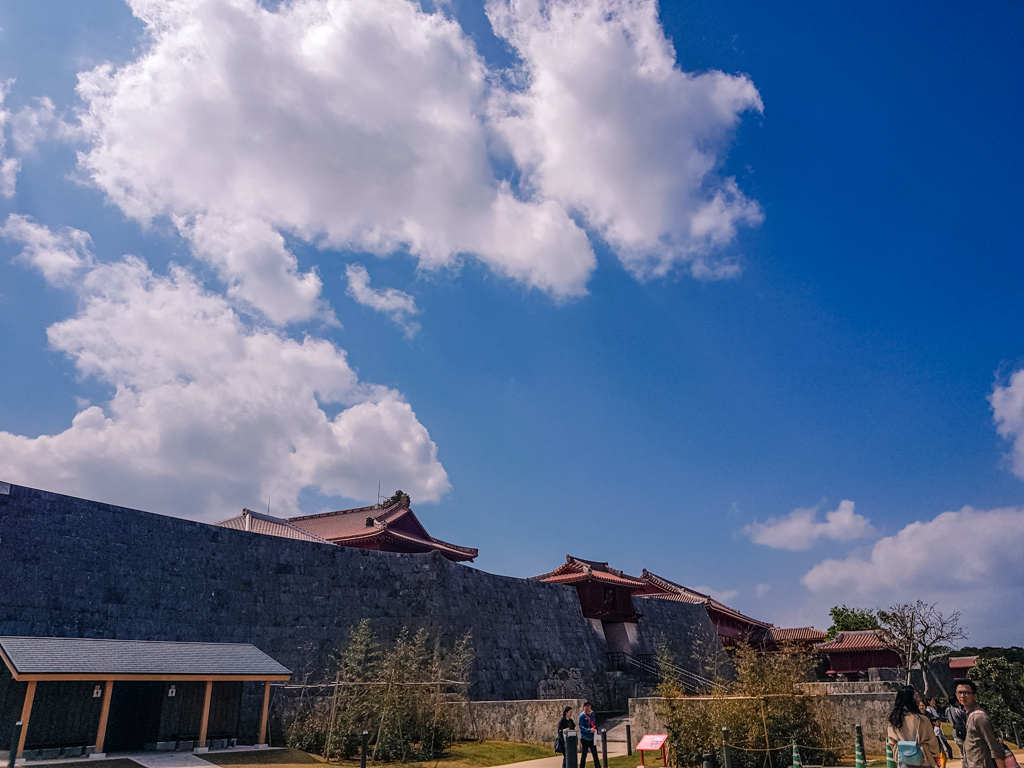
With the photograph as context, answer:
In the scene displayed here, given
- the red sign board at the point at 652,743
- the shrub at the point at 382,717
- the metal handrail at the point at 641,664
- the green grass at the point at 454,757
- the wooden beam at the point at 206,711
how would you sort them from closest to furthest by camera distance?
the red sign board at the point at 652,743 → the green grass at the point at 454,757 → the wooden beam at the point at 206,711 → the shrub at the point at 382,717 → the metal handrail at the point at 641,664

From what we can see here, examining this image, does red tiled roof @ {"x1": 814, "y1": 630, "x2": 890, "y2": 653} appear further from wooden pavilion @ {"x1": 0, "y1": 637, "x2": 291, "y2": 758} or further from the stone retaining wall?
wooden pavilion @ {"x1": 0, "y1": 637, "x2": 291, "y2": 758}

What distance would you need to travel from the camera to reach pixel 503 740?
1703 centimetres

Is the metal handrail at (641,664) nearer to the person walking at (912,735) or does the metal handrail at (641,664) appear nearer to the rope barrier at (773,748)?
the rope barrier at (773,748)

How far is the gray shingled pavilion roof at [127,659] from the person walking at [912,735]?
12.7m

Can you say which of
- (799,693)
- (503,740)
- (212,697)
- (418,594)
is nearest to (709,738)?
(799,693)

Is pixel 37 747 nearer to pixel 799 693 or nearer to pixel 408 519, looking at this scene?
pixel 799 693

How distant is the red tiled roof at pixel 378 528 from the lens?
100ft

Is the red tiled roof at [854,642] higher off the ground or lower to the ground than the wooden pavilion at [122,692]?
higher

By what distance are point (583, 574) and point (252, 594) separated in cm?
1555

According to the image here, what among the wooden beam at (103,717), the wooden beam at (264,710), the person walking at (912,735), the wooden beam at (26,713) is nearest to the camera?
the person walking at (912,735)

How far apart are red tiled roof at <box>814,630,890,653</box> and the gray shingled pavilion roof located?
36.3 m

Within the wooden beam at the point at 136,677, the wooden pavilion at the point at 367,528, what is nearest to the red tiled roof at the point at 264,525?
the wooden pavilion at the point at 367,528

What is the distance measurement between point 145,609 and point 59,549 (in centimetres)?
253

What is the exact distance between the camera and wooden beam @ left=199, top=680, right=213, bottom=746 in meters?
14.2
